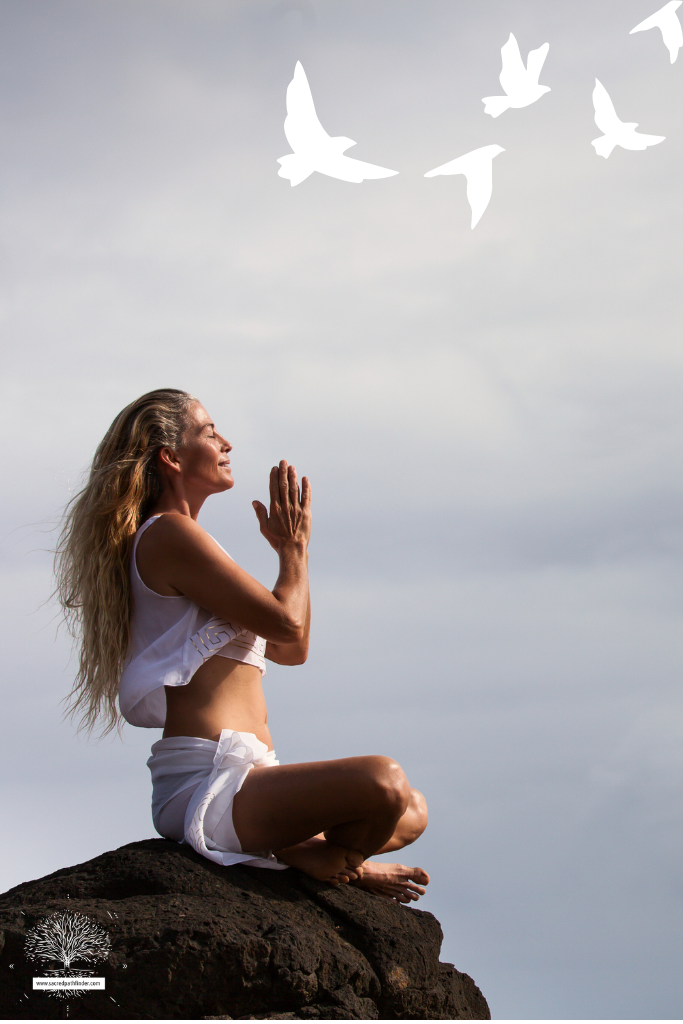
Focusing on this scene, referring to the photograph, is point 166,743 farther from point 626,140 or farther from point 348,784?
point 626,140

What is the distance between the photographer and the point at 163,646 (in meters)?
4.59

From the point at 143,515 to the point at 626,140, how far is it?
4.52m

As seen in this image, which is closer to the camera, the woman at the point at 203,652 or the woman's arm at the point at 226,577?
the woman at the point at 203,652

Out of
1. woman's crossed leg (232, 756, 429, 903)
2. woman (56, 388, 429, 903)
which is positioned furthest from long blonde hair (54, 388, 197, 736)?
woman's crossed leg (232, 756, 429, 903)

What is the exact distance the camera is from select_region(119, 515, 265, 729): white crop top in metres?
4.51

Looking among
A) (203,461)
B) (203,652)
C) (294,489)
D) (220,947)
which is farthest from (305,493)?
(220,947)

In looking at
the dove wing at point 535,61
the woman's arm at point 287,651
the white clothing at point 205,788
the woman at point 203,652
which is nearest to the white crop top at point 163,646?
the woman at point 203,652

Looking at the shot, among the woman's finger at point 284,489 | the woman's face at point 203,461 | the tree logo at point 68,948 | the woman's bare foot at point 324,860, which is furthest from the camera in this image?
the woman's face at point 203,461

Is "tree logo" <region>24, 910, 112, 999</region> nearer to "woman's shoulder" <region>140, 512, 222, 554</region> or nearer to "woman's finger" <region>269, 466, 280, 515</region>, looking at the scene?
"woman's shoulder" <region>140, 512, 222, 554</region>

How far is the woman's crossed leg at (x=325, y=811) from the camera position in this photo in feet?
14.0

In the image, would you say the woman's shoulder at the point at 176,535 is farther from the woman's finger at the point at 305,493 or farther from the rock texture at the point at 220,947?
the rock texture at the point at 220,947

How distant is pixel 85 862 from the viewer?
4484 mm

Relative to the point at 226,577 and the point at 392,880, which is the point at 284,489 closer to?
the point at 226,577

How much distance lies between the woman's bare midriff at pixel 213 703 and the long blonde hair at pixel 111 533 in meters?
0.48
